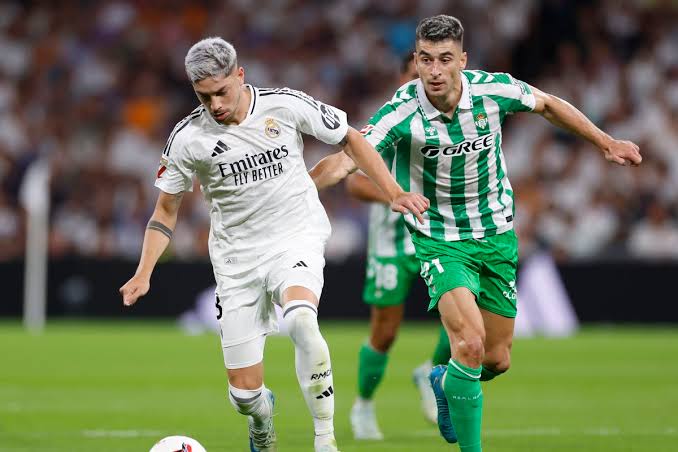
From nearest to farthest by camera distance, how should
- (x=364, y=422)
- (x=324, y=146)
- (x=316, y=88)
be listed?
(x=364, y=422)
(x=324, y=146)
(x=316, y=88)

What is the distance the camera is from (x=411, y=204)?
21.4 ft

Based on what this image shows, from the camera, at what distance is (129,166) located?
69.1 feet

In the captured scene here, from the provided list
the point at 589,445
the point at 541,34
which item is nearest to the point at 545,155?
the point at 541,34

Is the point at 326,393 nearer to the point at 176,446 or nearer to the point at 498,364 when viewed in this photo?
the point at 176,446

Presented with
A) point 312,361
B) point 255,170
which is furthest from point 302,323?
point 255,170

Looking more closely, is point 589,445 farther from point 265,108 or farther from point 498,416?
point 265,108

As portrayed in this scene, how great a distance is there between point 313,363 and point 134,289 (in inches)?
40.4

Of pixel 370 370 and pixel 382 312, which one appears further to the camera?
pixel 382 312

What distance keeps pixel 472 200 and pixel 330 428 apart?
165 cm

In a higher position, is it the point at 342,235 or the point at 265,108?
the point at 265,108

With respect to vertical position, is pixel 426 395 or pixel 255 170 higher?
pixel 255 170

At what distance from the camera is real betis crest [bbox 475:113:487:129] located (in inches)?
284

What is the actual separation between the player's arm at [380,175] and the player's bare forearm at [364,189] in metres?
2.00

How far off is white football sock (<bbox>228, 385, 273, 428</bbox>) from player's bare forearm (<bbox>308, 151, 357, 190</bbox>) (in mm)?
1239
